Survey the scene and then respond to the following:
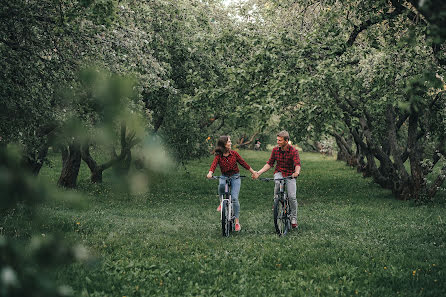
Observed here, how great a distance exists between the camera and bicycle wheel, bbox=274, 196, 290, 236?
33.9 ft

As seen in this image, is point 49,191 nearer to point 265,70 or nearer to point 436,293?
point 436,293

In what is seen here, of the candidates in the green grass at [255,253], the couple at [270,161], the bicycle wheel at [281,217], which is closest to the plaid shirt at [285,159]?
the couple at [270,161]

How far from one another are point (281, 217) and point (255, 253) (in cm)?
229

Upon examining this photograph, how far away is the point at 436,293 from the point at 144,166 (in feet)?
20.1

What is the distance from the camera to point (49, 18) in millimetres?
9477

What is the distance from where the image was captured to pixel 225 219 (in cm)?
1030

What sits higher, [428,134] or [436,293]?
[428,134]

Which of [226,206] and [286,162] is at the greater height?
[286,162]

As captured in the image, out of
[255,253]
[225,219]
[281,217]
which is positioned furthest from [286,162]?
[255,253]

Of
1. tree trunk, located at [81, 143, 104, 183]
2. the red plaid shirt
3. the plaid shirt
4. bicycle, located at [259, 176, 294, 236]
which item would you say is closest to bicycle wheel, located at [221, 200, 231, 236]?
the red plaid shirt

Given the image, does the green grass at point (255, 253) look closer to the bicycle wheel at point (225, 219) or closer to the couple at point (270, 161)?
the bicycle wheel at point (225, 219)

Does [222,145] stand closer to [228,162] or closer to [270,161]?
[228,162]

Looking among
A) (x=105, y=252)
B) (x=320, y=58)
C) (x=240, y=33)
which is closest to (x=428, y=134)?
(x=320, y=58)

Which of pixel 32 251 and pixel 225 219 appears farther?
pixel 225 219
